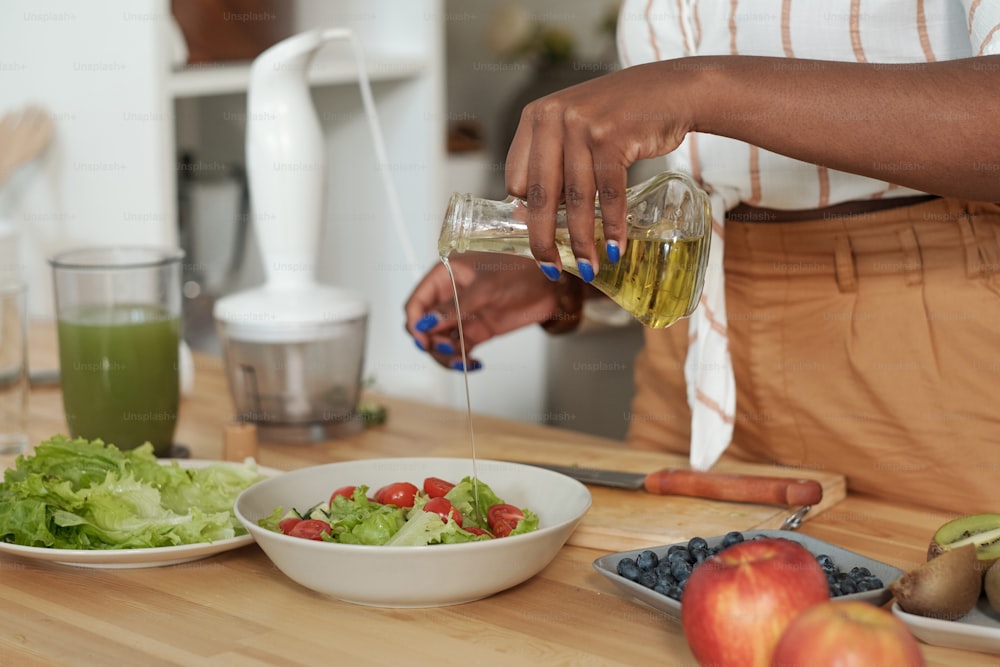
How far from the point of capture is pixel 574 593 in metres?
0.89

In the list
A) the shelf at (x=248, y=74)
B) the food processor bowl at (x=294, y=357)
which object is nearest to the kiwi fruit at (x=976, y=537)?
the food processor bowl at (x=294, y=357)

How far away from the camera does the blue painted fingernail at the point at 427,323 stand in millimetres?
1313

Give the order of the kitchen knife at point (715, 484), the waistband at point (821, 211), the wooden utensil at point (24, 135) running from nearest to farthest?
the kitchen knife at point (715, 484) < the waistband at point (821, 211) < the wooden utensil at point (24, 135)

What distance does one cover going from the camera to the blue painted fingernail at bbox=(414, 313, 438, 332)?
131 centimetres

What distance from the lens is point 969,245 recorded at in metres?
1.11

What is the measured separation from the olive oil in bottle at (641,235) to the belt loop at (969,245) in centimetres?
34

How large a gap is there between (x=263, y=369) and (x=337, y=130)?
0.87m

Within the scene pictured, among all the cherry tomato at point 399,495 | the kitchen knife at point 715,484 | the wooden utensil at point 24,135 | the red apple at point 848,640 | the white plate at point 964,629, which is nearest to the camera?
the red apple at point 848,640

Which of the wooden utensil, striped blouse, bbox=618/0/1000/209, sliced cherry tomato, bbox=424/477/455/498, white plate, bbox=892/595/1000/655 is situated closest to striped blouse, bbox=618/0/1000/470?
striped blouse, bbox=618/0/1000/209

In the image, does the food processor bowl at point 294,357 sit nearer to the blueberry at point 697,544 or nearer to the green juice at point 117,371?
the green juice at point 117,371

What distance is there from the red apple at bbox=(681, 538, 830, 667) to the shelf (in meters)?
1.18

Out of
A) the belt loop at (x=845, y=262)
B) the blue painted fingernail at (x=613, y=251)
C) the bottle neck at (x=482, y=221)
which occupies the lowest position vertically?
the belt loop at (x=845, y=262)

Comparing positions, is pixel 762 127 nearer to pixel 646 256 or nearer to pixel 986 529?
pixel 646 256

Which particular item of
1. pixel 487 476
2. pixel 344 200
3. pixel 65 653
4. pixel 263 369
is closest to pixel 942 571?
pixel 487 476
